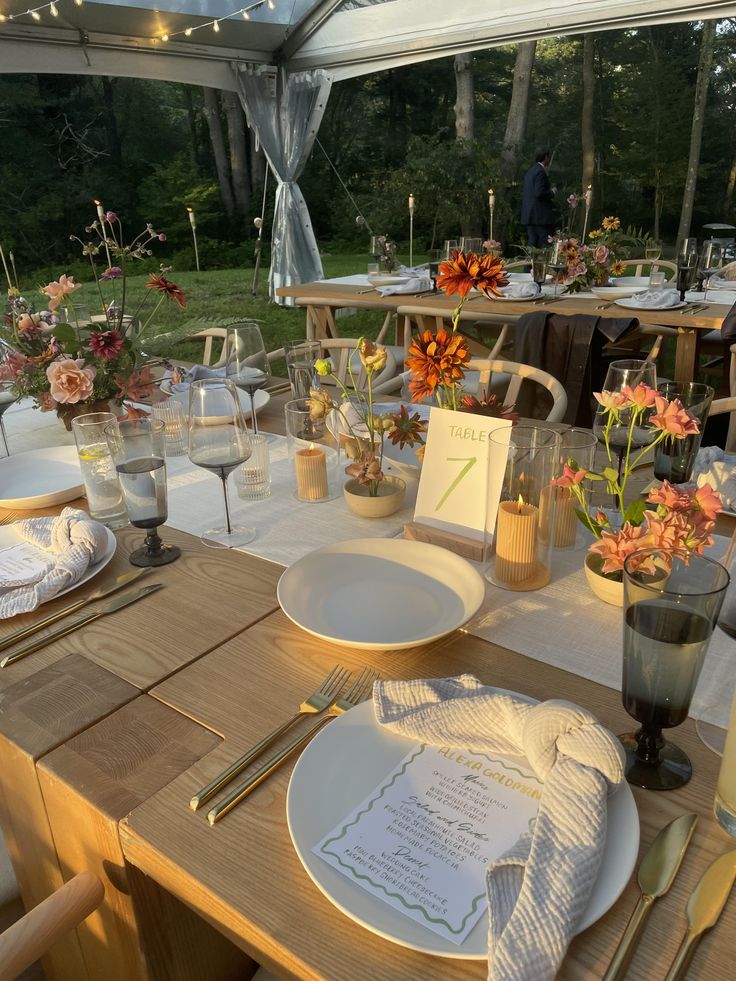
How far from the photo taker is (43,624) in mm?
1021

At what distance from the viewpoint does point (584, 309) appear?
3.45 metres

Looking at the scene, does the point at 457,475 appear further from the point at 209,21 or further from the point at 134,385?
the point at 209,21

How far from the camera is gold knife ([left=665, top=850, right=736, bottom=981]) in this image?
1.78ft

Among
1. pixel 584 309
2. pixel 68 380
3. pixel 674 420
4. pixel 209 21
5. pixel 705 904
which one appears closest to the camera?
pixel 705 904

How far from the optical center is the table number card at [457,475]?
3.72ft

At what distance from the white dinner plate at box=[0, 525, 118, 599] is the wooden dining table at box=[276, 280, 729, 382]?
259 centimetres

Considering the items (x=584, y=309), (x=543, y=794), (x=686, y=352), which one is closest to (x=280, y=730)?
(x=543, y=794)

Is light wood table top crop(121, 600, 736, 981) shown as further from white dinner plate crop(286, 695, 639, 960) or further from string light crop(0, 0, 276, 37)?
string light crop(0, 0, 276, 37)

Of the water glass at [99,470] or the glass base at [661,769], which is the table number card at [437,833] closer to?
the glass base at [661,769]

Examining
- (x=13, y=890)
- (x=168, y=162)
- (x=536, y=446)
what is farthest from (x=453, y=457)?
(x=168, y=162)

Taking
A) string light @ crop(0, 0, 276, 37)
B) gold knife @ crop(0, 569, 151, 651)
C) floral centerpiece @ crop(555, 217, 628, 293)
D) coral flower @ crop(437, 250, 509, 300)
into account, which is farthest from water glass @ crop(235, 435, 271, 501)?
string light @ crop(0, 0, 276, 37)

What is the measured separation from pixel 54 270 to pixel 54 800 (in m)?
11.4

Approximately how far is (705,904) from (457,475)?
70 centimetres

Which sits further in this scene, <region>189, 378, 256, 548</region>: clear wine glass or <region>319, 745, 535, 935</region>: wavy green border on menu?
<region>189, 378, 256, 548</region>: clear wine glass
